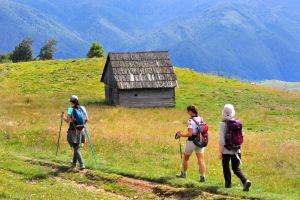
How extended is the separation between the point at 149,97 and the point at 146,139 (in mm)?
30484

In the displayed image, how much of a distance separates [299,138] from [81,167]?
18896 millimetres

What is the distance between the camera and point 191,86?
2657 inches

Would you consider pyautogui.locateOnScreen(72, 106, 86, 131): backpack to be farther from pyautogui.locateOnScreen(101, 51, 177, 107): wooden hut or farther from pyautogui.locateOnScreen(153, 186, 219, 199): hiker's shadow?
pyautogui.locateOnScreen(101, 51, 177, 107): wooden hut

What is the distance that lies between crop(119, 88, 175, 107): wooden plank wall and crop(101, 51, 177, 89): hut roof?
1.17 metres

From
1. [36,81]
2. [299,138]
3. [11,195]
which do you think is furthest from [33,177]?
[36,81]

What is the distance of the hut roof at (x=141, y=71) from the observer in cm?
5500

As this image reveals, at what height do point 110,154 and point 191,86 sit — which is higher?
point 191,86

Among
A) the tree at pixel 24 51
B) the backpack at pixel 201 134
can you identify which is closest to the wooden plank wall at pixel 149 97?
the backpack at pixel 201 134

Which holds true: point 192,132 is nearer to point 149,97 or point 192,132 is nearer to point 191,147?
point 191,147

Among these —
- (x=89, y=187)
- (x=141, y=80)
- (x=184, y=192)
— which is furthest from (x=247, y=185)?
(x=141, y=80)

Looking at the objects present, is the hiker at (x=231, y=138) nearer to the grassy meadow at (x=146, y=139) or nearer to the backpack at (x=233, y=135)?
the backpack at (x=233, y=135)

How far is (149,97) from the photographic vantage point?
56594 millimetres

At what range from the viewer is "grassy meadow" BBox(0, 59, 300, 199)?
16.8 m

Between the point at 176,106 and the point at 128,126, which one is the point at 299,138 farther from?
the point at 176,106
